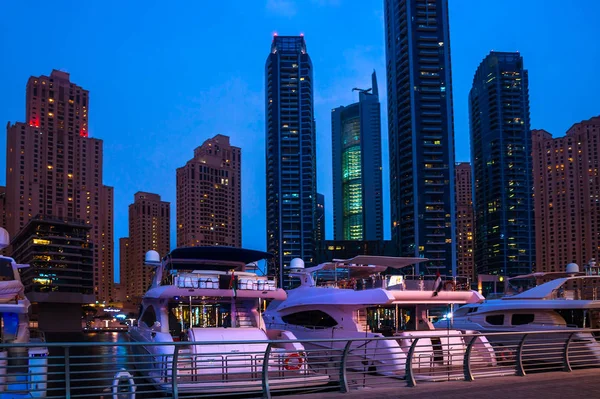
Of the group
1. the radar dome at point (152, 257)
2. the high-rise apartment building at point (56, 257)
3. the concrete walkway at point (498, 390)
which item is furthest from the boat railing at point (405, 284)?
the high-rise apartment building at point (56, 257)

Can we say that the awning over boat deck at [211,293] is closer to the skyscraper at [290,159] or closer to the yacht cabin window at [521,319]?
the yacht cabin window at [521,319]

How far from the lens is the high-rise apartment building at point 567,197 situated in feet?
442

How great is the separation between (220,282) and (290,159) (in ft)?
403

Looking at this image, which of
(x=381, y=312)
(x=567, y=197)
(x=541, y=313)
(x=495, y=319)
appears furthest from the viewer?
(x=567, y=197)

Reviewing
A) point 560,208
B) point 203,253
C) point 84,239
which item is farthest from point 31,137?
point 203,253

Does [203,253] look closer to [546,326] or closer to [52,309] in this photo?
[546,326]

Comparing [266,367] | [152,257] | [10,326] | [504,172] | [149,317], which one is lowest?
[149,317]

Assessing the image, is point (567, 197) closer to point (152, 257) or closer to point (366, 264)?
point (366, 264)

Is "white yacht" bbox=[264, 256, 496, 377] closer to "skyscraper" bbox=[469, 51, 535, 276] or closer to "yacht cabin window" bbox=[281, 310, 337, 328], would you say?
"yacht cabin window" bbox=[281, 310, 337, 328]

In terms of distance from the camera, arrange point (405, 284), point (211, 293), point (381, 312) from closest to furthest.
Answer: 1. point (211, 293)
2. point (405, 284)
3. point (381, 312)

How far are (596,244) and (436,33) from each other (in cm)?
5908

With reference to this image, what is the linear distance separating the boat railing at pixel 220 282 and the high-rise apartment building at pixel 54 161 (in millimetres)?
143943

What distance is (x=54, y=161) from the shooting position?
157250 mm

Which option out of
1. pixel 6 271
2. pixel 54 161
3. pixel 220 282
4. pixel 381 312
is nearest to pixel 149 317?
pixel 220 282
